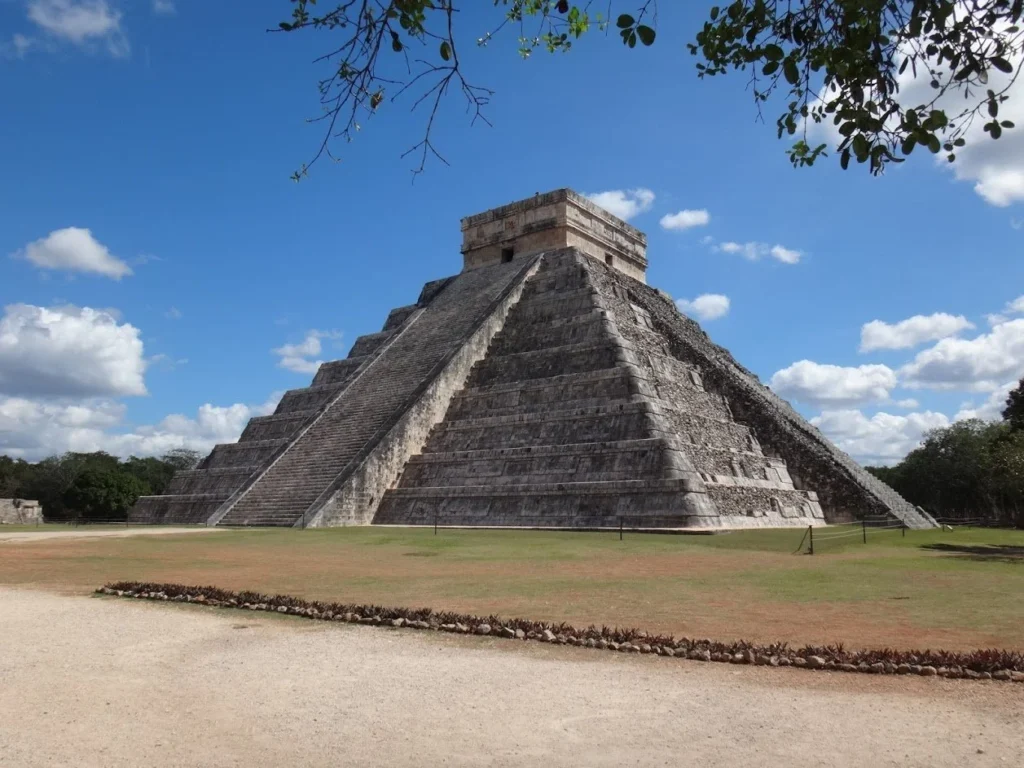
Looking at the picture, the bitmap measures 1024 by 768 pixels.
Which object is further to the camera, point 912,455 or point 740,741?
point 912,455

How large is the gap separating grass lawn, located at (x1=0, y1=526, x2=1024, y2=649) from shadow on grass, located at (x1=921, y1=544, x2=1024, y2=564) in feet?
0.14

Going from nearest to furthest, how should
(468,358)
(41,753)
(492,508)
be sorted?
1. (41,753)
2. (492,508)
3. (468,358)

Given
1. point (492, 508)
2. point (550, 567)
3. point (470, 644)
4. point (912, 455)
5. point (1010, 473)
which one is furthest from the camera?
point (912, 455)

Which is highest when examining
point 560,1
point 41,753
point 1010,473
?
point 560,1

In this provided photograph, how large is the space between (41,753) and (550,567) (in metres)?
7.67

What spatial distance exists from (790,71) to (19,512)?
35657 mm

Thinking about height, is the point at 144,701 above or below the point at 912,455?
below

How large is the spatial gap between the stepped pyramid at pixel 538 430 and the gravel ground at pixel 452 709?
37.4ft

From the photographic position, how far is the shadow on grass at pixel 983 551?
1267cm

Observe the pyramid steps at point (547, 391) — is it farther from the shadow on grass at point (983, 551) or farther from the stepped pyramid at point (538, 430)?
the shadow on grass at point (983, 551)

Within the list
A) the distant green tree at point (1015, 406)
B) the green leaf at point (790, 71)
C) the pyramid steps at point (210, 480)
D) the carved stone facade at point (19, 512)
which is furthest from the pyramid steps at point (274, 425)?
the distant green tree at point (1015, 406)

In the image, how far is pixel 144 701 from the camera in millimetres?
4406

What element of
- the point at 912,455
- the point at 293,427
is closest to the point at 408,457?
the point at 293,427

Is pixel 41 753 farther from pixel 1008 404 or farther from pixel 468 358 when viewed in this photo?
pixel 1008 404
